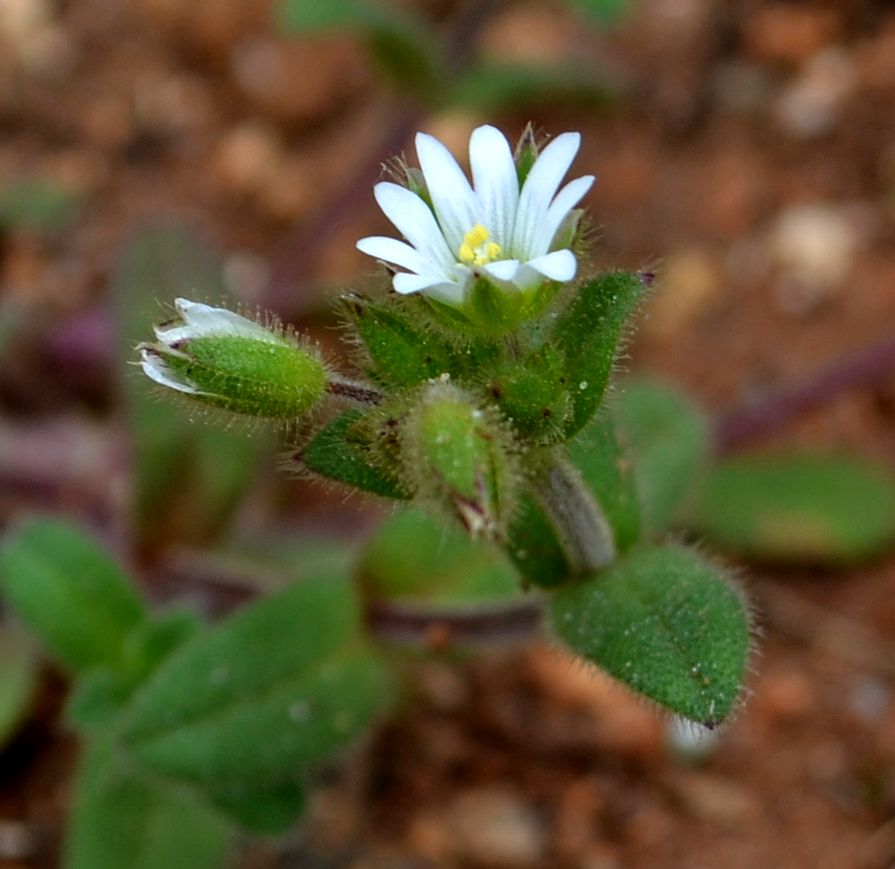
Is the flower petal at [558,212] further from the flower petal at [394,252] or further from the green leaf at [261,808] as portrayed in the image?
the green leaf at [261,808]

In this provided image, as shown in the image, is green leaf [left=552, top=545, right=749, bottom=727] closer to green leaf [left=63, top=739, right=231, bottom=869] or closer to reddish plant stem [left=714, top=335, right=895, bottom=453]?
green leaf [left=63, top=739, right=231, bottom=869]

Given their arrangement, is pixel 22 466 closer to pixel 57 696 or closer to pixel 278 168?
pixel 57 696

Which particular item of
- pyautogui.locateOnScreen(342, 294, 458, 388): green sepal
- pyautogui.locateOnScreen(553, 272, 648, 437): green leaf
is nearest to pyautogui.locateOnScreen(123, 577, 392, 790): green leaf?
pyautogui.locateOnScreen(342, 294, 458, 388): green sepal

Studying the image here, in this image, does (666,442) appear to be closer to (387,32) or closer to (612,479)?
(612,479)

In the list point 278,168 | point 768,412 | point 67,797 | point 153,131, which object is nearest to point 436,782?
point 67,797

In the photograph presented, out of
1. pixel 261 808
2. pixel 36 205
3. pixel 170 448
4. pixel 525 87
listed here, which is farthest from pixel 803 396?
pixel 36 205

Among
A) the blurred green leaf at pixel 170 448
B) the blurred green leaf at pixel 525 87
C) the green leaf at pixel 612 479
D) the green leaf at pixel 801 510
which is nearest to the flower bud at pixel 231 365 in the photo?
the green leaf at pixel 612 479
